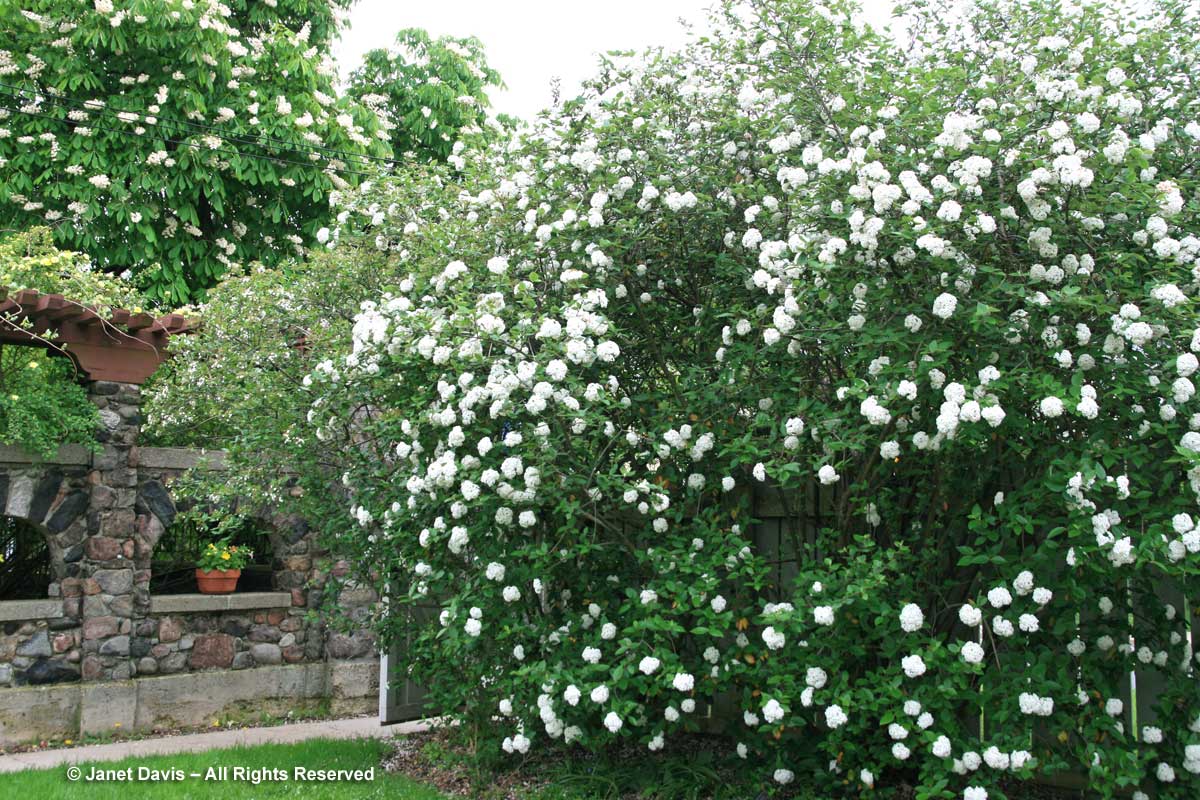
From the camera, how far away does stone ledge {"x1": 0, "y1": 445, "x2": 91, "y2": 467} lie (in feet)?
21.1

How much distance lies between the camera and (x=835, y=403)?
440 cm

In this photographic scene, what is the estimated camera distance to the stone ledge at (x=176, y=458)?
707cm

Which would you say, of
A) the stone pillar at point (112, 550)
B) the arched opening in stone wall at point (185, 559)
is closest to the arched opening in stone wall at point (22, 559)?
the arched opening in stone wall at point (185, 559)

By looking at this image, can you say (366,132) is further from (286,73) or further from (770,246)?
(770,246)

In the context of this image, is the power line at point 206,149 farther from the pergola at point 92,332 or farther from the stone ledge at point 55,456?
the stone ledge at point 55,456

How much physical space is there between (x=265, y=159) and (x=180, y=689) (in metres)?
6.59

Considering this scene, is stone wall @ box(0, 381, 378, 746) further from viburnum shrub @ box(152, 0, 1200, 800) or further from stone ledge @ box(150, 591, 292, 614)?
viburnum shrub @ box(152, 0, 1200, 800)

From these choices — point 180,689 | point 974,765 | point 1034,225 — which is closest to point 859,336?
point 1034,225

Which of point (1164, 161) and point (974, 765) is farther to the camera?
point (1164, 161)

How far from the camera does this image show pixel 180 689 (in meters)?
7.05

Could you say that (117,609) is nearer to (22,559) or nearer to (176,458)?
(176,458)

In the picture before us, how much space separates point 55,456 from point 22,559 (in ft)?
4.92

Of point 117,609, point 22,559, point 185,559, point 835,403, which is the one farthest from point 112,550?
point 835,403

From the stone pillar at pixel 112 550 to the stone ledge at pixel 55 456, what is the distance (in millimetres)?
81
